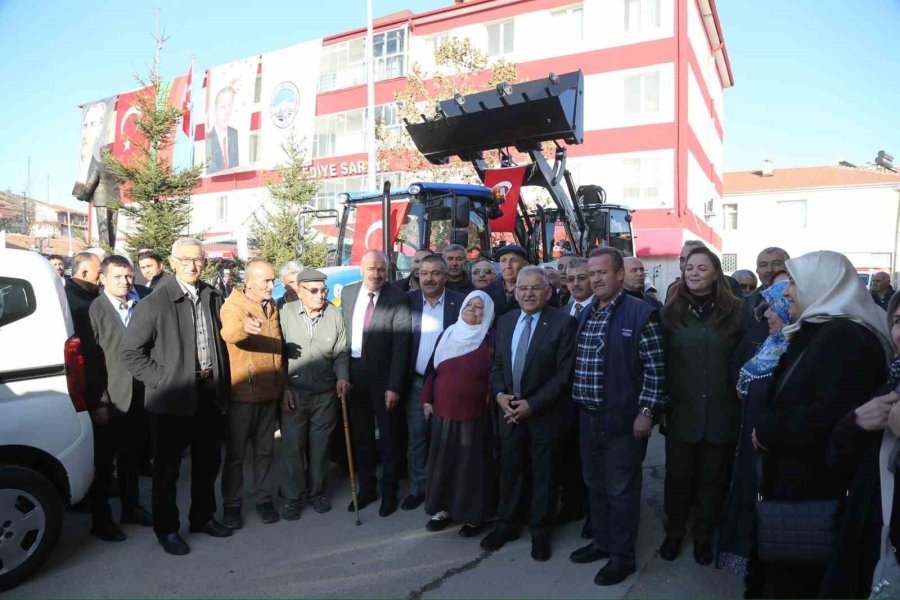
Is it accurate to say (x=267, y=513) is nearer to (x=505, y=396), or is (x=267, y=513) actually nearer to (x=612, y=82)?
(x=505, y=396)

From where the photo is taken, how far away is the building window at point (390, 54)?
27781 millimetres

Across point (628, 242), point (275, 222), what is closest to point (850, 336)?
point (628, 242)

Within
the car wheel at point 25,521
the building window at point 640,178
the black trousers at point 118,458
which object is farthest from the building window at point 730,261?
the car wheel at point 25,521

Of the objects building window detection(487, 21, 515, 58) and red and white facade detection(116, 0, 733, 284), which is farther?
building window detection(487, 21, 515, 58)

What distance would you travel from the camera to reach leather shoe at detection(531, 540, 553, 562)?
383 centimetres

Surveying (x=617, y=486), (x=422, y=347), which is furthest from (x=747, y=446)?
(x=422, y=347)

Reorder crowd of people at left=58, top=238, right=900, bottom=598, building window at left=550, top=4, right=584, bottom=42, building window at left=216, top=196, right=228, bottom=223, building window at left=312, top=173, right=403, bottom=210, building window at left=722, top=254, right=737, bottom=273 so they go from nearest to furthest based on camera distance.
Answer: crowd of people at left=58, top=238, right=900, bottom=598 < building window at left=550, top=4, right=584, bottom=42 < building window at left=312, top=173, right=403, bottom=210 < building window at left=216, top=196, right=228, bottom=223 < building window at left=722, top=254, right=737, bottom=273

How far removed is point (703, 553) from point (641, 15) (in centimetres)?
2357

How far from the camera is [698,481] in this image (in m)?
3.83

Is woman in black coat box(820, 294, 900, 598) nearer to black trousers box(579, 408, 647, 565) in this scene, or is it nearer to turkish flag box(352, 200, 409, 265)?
black trousers box(579, 408, 647, 565)

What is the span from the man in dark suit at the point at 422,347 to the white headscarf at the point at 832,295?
262cm

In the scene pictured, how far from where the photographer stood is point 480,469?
4273 mm

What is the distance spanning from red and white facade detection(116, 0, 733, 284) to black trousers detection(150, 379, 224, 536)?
18.7m

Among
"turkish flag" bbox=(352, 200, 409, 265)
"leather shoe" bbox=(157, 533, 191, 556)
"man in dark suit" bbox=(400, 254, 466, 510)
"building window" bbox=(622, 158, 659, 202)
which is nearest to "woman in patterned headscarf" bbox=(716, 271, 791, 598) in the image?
"man in dark suit" bbox=(400, 254, 466, 510)
